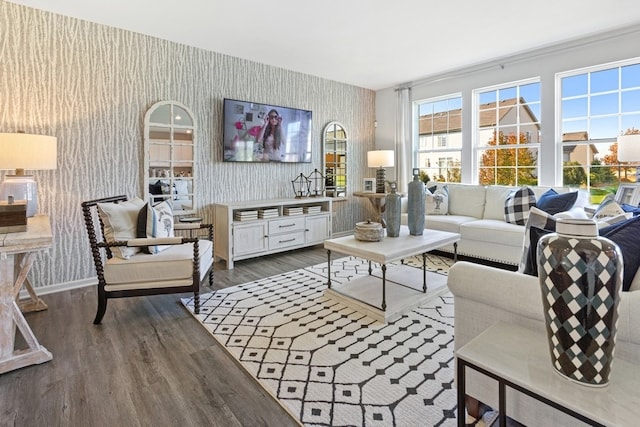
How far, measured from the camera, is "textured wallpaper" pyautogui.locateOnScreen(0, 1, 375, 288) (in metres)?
2.95

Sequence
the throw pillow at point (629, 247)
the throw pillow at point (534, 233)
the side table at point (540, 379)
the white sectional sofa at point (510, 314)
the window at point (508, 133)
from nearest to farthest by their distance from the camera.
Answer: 1. the side table at point (540, 379)
2. the white sectional sofa at point (510, 314)
3. the throw pillow at point (629, 247)
4. the throw pillow at point (534, 233)
5. the window at point (508, 133)

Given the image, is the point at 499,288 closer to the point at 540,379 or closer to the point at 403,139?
the point at 540,379

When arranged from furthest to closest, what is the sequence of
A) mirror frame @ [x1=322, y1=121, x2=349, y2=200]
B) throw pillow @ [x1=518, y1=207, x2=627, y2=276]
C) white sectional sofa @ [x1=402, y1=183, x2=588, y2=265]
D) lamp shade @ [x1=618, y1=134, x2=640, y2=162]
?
mirror frame @ [x1=322, y1=121, x2=349, y2=200]
white sectional sofa @ [x1=402, y1=183, x2=588, y2=265]
lamp shade @ [x1=618, y1=134, x2=640, y2=162]
throw pillow @ [x1=518, y1=207, x2=627, y2=276]

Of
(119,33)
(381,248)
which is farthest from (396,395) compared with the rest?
(119,33)

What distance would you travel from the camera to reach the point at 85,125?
3230 mm

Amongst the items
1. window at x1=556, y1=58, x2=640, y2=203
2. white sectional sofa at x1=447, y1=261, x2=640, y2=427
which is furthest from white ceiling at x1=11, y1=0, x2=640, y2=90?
white sectional sofa at x1=447, y1=261, x2=640, y2=427

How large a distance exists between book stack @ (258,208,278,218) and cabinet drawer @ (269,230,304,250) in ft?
0.88

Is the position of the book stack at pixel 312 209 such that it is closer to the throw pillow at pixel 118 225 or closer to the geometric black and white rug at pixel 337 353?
the geometric black and white rug at pixel 337 353

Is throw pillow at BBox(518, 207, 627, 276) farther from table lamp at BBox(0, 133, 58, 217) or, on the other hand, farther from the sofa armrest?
table lamp at BBox(0, 133, 58, 217)

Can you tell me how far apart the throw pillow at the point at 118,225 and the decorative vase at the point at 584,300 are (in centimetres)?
263

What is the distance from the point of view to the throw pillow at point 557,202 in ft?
11.3

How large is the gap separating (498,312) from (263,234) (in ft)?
10.2

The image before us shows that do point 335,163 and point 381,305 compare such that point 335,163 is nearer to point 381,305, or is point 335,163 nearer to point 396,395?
point 381,305

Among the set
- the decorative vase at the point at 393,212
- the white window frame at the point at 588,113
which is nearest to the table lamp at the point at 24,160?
the decorative vase at the point at 393,212
